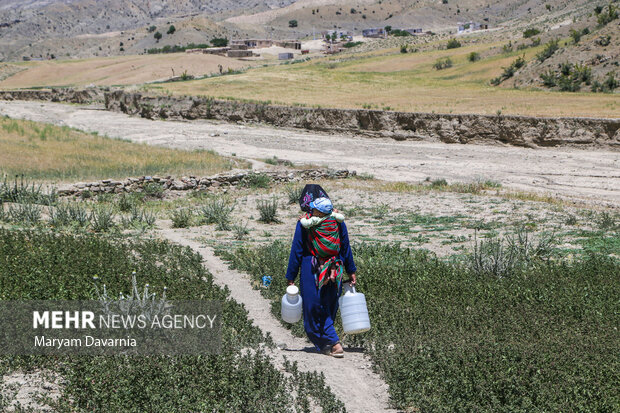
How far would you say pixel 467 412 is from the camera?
19.5ft

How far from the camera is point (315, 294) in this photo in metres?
7.40

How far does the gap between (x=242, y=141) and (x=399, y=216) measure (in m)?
22.2

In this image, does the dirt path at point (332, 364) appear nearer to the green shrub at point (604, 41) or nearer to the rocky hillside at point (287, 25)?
the green shrub at point (604, 41)

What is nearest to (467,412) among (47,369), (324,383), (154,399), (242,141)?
(324,383)

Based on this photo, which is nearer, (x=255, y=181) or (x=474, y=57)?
(x=255, y=181)

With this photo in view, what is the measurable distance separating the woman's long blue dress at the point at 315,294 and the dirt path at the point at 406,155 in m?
15.8

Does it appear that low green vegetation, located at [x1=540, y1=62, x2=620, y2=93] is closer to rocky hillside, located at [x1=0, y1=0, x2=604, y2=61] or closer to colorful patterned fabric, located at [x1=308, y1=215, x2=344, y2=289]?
colorful patterned fabric, located at [x1=308, y1=215, x2=344, y2=289]

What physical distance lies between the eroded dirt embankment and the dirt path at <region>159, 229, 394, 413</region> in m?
26.0

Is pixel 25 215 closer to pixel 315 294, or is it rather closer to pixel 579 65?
pixel 315 294

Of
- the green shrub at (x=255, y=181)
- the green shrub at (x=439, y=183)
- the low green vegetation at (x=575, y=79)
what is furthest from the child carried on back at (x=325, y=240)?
the low green vegetation at (x=575, y=79)

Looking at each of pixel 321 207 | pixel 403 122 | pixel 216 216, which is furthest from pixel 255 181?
pixel 321 207

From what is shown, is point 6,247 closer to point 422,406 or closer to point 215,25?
point 422,406

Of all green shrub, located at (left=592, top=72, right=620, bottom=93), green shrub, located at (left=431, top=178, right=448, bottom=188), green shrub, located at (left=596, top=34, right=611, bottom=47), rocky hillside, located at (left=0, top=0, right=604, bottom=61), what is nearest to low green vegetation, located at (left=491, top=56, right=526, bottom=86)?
green shrub, located at (left=596, top=34, right=611, bottom=47)

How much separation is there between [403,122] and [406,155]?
18.7 ft
